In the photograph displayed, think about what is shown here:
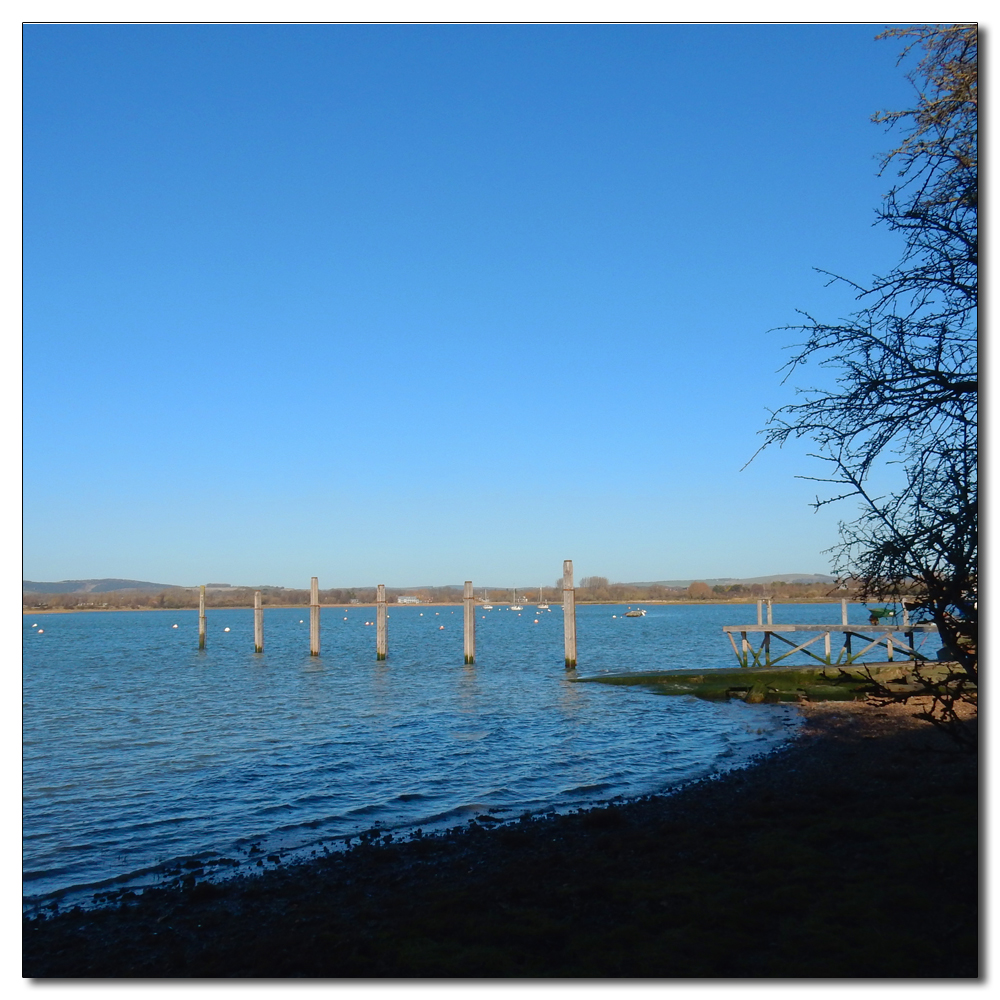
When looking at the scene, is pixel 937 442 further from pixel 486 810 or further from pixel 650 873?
pixel 486 810

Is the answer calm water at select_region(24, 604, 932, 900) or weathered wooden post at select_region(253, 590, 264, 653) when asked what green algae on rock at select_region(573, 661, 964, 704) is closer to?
calm water at select_region(24, 604, 932, 900)

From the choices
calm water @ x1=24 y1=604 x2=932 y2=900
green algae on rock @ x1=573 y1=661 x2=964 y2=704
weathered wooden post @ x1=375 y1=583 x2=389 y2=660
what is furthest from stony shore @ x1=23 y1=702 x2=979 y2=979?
weathered wooden post @ x1=375 y1=583 x2=389 y2=660

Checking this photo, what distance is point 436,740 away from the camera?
2175 cm

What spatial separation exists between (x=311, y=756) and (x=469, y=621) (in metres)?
22.6

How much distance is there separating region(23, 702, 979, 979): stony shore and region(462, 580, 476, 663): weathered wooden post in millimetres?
27251

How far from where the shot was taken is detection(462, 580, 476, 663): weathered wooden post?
40.3 meters

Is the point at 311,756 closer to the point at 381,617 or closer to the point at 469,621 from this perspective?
the point at 469,621

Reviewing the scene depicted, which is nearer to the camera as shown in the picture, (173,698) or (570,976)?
(570,976)

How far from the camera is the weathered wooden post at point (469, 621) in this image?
132ft

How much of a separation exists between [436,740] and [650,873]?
530 inches

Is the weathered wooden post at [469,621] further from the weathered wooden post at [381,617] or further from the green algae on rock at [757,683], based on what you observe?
the green algae on rock at [757,683]

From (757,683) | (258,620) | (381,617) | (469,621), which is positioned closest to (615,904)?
(757,683)

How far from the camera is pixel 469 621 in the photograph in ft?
139
